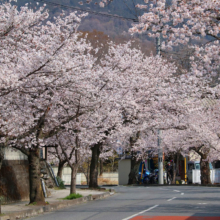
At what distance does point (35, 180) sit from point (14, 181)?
8.57ft

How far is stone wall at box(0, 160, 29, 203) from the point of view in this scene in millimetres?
17427

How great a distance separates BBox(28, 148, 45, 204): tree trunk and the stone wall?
147 cm

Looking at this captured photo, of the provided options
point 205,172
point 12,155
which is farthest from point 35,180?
point 205,172

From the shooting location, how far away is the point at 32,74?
12.3 m

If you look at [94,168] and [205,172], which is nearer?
[94,168]

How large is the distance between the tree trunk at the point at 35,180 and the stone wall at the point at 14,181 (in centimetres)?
147

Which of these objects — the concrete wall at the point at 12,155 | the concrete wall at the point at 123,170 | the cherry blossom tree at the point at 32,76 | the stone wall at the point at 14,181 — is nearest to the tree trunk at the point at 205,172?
the concrete wall at the point at 123,170

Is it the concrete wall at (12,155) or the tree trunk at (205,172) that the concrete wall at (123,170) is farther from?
the concrete wall at (12,155)

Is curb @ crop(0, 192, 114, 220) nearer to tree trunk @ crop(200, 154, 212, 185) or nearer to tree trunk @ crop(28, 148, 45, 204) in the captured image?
tree trunk @ crop(28, 148, 45, 204)

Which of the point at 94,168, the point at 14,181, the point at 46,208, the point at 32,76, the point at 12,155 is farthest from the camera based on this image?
the point at 94,168

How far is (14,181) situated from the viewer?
18344mm

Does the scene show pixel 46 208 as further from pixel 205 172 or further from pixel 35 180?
pixel 205 172

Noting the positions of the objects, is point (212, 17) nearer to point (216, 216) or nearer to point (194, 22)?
point (194, 22)

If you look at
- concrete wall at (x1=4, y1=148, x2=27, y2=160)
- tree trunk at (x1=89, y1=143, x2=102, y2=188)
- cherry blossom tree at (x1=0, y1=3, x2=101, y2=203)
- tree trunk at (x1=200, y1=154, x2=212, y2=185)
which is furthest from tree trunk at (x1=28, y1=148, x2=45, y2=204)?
tree trunk at (x1=200, y1=154, x2=212, y2=185)
